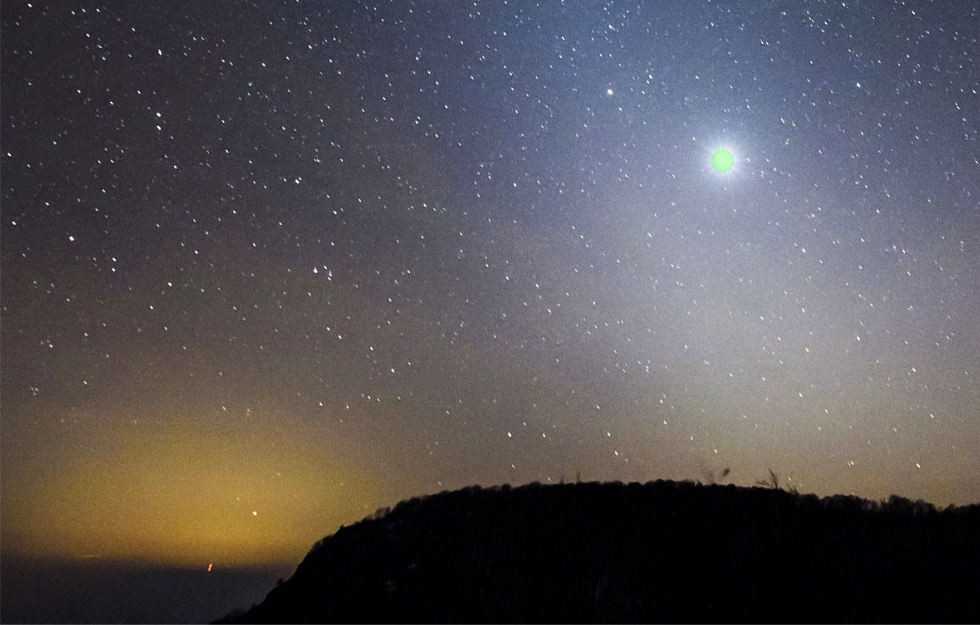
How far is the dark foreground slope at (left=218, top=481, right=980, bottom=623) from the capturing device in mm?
16766

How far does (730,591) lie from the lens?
1723 cm

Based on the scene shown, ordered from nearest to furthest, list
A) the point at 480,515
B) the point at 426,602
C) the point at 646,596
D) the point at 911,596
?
the point at 911,596 < the point at 646,596 < the point at 426,602 < the point at 480,515

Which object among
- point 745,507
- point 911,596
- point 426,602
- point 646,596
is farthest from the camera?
point 745,507

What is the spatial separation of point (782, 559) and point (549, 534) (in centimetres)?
629

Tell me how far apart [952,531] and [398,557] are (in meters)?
15.4

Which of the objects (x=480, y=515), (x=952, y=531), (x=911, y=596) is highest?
(x=480, y=515)

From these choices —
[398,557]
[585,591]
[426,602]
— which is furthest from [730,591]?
[398,557]

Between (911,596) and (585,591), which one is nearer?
(911,596)

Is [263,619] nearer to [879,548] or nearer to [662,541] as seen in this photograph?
[662,541]

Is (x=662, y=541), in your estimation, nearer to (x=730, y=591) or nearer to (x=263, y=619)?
(x=730, y=591)

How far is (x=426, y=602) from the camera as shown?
61.3ft

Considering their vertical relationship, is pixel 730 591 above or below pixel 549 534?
below

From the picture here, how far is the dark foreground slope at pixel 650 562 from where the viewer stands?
16766 millimetres

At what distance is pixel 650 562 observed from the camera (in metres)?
18.6
